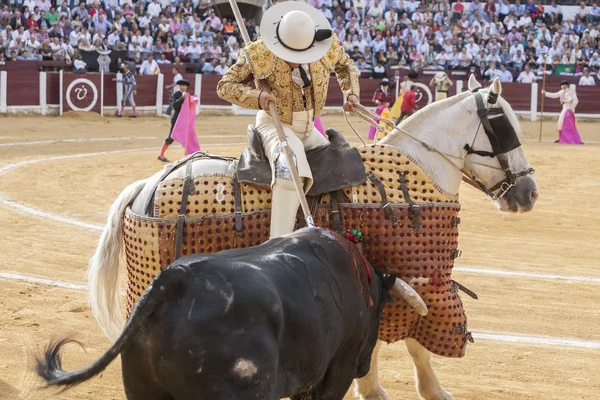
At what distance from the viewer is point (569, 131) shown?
725 inches

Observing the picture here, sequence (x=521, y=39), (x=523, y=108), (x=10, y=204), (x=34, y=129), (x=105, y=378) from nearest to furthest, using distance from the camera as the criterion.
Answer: (x=105, y=378)
(x=10, y=204)
(x=34, y=129)
(x=523, y=108)
(x=521, y=39)

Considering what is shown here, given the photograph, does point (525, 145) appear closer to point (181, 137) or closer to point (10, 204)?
point (181, 137)

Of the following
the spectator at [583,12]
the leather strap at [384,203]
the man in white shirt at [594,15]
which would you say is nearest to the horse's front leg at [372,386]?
the leather strap at [384,203]

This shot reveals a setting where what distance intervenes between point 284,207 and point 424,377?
49.3 inches

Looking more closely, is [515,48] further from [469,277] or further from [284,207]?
[284,207]

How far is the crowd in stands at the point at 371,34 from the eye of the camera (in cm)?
2208

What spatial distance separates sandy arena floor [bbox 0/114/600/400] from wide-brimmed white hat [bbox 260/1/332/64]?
5.30 ft

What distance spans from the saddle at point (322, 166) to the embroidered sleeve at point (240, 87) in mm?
178

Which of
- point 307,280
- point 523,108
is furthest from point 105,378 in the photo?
point 523,108

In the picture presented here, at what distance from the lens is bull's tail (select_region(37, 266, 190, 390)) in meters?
2.66

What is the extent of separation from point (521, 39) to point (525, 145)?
33.5 ft

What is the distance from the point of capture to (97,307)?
4.46 m

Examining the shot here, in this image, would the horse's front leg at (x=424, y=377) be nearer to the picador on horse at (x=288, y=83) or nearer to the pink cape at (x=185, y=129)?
the picador on horse at (x=288, y=83)

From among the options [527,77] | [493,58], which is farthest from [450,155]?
[493,58]
